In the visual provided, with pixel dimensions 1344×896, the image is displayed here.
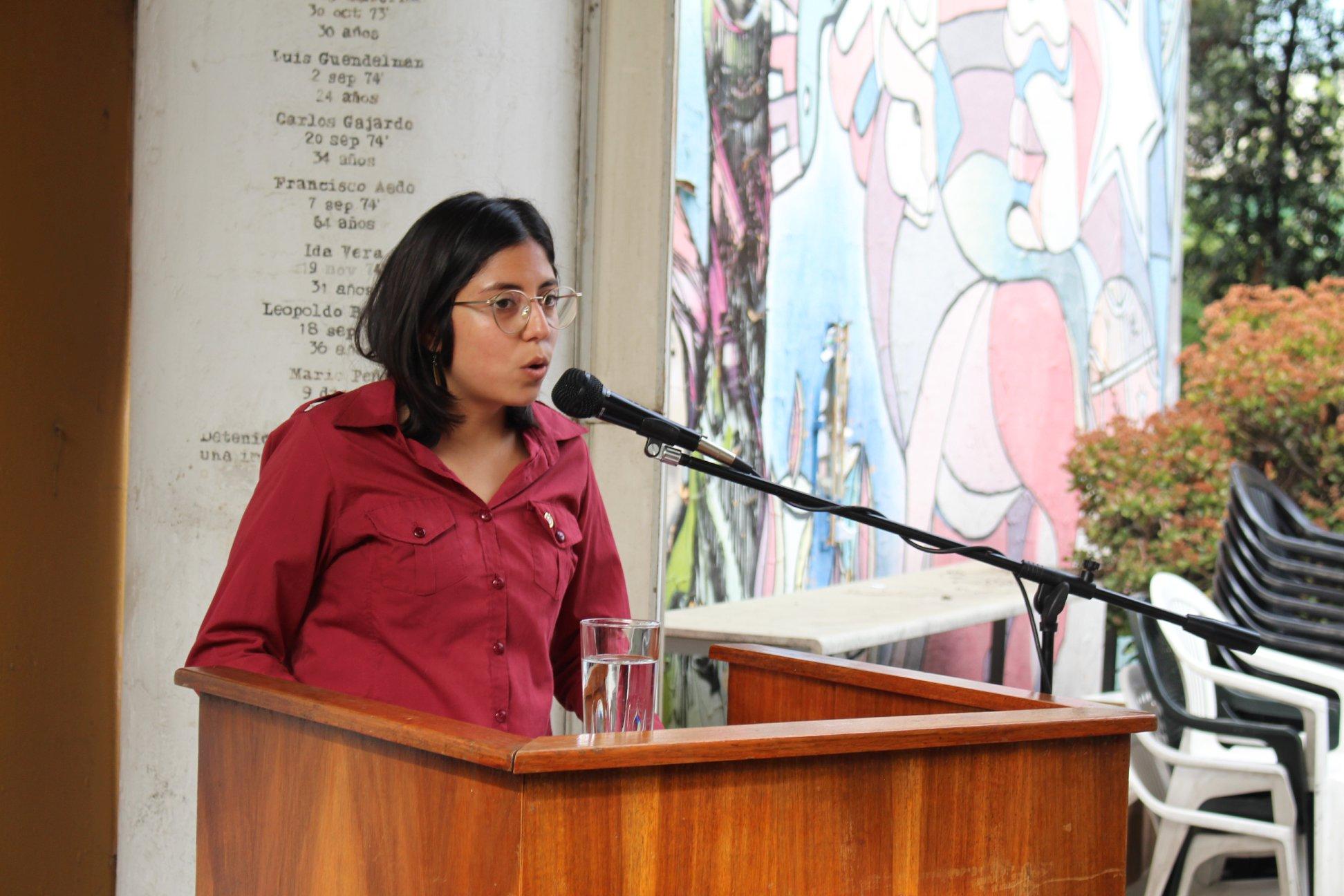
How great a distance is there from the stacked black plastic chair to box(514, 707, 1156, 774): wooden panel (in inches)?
143

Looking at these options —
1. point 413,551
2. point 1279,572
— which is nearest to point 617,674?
point 413,551

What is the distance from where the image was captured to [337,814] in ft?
4.91

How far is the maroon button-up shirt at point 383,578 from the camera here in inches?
75.8

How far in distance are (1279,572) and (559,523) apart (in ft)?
13.1

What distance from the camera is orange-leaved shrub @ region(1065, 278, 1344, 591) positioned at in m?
6.19

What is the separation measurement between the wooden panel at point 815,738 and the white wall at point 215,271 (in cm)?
168

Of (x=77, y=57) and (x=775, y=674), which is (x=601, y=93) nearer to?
(x=77, y=57)

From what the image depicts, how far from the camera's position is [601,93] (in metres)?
3.07

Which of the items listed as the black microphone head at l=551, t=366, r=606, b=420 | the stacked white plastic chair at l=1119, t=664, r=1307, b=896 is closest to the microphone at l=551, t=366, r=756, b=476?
the black microphone head at l=551, t=366, r=606, b=420

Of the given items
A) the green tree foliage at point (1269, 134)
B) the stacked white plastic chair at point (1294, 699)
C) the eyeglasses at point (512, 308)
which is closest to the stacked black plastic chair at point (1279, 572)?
the stacked white plastic chair at point (1294, 699)

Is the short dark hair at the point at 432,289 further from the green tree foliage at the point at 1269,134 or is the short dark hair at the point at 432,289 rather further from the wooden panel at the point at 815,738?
the green tree foliage at the point at 1269,134

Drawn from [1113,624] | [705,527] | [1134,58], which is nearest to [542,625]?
[705,527]

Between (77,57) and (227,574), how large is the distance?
1554 millimetres

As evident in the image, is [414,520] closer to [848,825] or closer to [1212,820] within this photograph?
[848,825]
